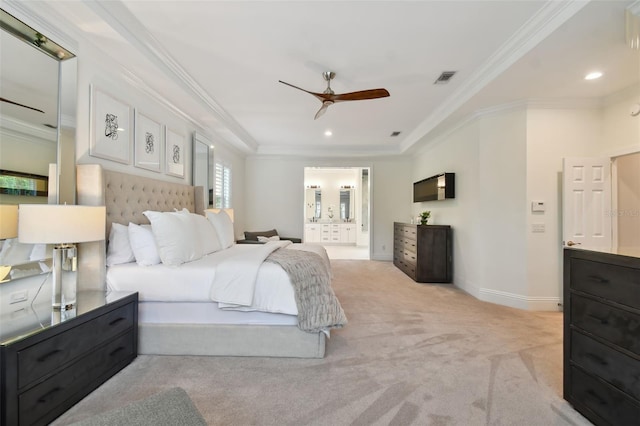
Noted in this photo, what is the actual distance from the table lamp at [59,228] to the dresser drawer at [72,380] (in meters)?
0.38

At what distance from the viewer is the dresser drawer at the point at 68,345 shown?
144 cm

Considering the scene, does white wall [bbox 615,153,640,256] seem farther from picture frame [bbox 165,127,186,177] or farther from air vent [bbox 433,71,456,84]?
picture frame [bbox 165,127,186,177]

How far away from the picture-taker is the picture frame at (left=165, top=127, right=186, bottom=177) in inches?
140

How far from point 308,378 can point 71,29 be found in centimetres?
315

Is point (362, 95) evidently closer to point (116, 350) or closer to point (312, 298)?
point (312, 298)

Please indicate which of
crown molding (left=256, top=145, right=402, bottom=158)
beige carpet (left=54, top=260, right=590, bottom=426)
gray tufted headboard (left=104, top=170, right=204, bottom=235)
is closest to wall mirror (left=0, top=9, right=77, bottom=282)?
gray tufted headboard (left=104, top=170, right=204, bottom=235)

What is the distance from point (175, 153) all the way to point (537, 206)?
184 inches

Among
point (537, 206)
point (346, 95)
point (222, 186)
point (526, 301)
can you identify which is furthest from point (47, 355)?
point (537, 206)

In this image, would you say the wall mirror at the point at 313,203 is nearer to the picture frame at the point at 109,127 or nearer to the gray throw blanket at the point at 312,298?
the picture frame at the point at 109,127

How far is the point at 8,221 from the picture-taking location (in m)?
1.69

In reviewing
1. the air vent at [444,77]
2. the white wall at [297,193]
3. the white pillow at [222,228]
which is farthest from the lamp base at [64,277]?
the white wall at [297,193]

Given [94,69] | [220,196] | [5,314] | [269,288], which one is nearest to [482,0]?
[269,288]

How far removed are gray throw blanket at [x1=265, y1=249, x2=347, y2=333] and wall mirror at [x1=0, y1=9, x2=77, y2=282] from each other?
162cm

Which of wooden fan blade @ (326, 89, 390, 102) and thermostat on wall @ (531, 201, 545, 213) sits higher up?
wooden fan blade @ (326, 89, 390, 102)
